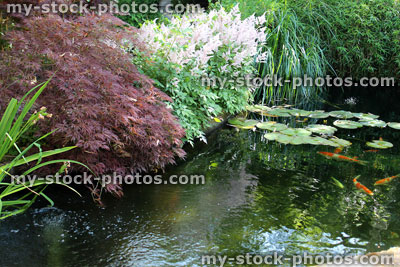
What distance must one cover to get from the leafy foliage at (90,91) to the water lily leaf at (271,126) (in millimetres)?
1947

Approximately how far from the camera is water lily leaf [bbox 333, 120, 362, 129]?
512cm

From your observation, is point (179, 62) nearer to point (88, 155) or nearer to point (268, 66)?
point (88, 155)

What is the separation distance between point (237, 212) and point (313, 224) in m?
0.54

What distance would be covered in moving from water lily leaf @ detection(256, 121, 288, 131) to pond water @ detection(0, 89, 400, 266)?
107cm

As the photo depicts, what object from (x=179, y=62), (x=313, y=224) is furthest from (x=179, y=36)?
(x=313, y=224)

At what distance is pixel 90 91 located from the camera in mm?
2883

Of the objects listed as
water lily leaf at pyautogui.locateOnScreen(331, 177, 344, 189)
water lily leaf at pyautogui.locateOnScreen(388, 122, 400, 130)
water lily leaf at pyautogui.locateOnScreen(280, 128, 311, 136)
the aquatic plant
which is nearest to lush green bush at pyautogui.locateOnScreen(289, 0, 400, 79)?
water lily leaf at pyautogui.locateOnScreen(388, 122, 400, 130)

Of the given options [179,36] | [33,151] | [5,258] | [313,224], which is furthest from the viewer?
[179,36]

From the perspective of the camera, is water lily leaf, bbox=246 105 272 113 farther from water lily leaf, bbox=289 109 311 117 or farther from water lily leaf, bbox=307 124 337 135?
water lily leaf, bbox=307 124 337 135

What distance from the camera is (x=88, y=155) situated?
2.93 m

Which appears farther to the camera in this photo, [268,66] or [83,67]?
[268,66]

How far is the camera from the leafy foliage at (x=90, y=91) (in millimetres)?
2811

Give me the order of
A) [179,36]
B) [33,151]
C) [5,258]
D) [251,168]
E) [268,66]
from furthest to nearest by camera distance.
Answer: [268,66] < [179,36] < [251,168] < [33,151] < [5,258]

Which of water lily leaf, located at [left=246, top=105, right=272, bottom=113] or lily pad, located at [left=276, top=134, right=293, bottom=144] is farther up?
water lily leaf, located at [left=246, top=105, right=272, bottom=113]
